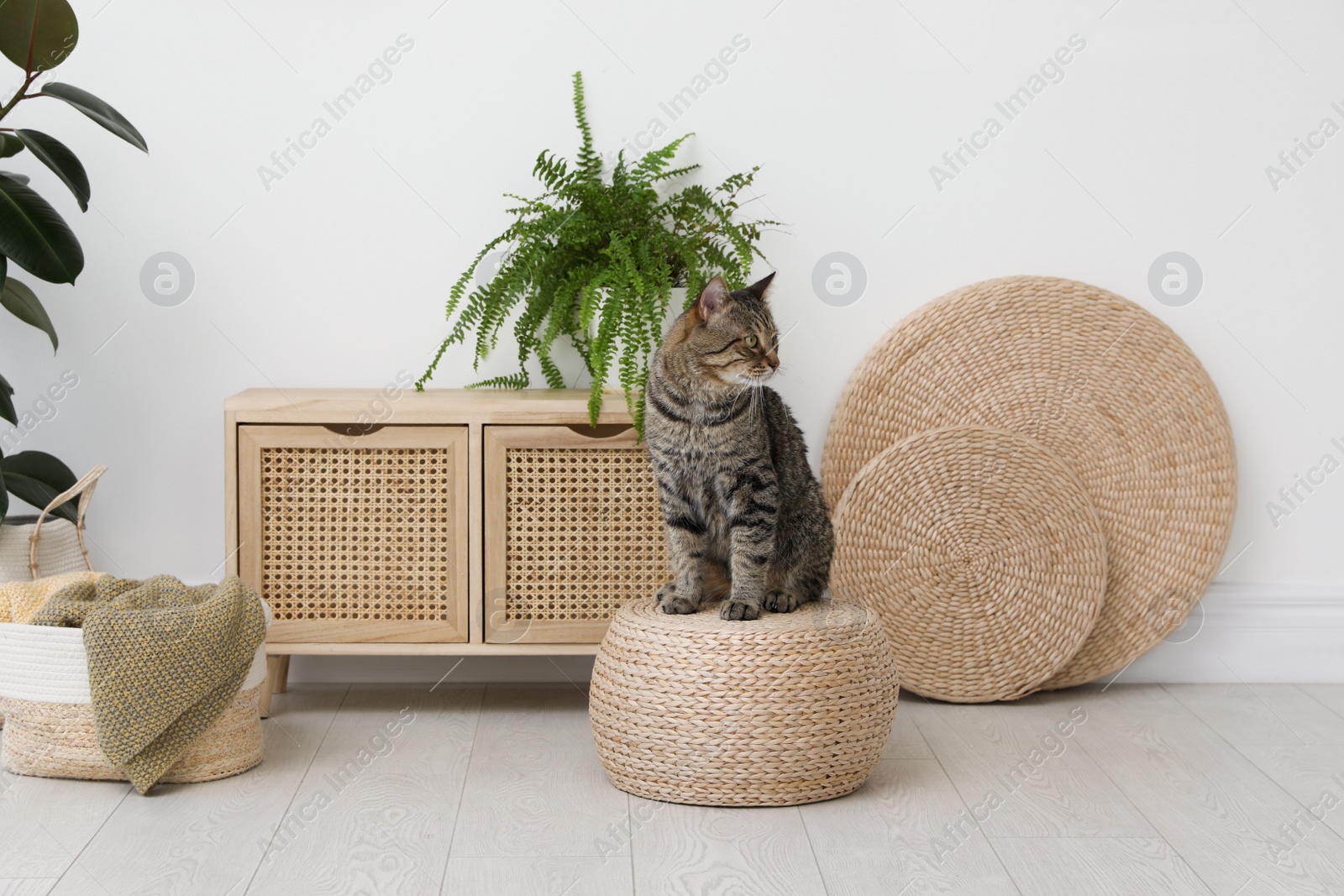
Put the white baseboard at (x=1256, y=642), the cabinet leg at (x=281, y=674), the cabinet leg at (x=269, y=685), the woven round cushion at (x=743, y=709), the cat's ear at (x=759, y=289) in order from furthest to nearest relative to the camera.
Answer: the white baseboard at (x=1256, y=642) → the cabinet leg at (x=281, y=674) → the cabinet leg at (x=269, y=685) → the cat's ear at (x=759, y=289) → the woven round cushion at (x=743, y=709)

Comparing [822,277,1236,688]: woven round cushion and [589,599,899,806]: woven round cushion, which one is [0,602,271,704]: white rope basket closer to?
[589,599,899,806]: woven round cushion

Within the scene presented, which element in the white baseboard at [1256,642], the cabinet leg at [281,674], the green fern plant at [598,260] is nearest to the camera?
the green fern plant at [598,260]

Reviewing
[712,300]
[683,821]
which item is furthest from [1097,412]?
[683,821]

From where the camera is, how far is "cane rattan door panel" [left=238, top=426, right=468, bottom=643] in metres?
2.11

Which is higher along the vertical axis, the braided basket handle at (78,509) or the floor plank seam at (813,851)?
the braided basket handle at (78,509)

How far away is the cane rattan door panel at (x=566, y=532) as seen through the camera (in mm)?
2119

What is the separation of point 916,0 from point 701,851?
1.83 m

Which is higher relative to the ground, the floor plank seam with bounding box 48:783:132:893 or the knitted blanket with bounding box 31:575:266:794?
the knitted blanket with bounding box 31:575:266:794

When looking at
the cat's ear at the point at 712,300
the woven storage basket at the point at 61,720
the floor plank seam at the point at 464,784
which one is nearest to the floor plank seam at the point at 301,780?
the woven storage basket at the point at 61,720

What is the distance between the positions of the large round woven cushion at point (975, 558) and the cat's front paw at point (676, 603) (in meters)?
→ 0.55

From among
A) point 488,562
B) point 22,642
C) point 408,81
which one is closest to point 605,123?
point 408,81

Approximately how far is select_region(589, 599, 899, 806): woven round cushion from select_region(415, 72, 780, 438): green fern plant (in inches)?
19.4

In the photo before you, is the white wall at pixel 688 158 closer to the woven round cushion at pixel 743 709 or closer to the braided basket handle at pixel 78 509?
the braided basket handle at pixel 78 509

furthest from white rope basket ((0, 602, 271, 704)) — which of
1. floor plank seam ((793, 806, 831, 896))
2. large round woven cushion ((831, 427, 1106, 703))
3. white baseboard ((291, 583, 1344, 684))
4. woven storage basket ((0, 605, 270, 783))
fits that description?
white baseboard ((291, 583, 1344, 684))
